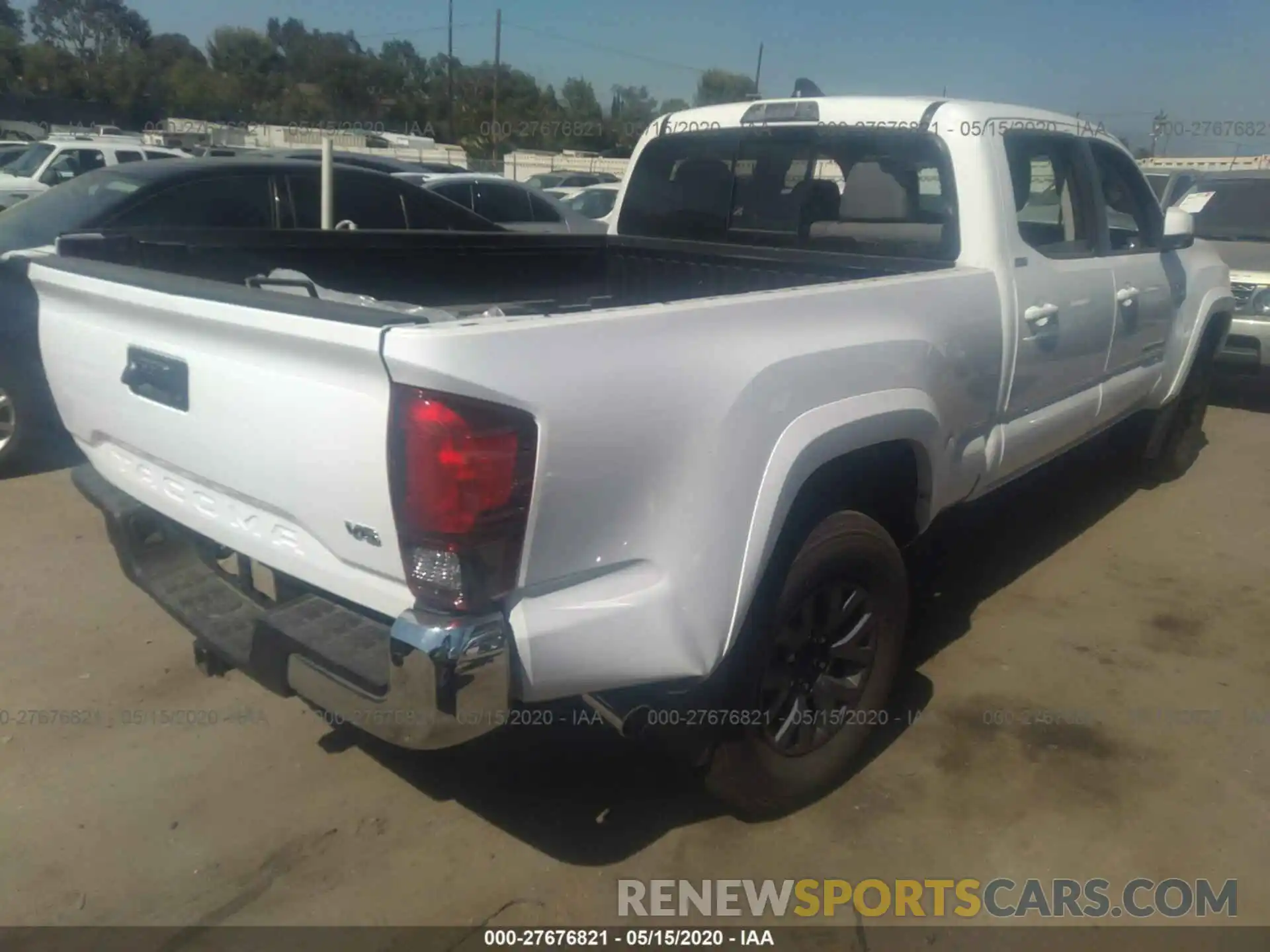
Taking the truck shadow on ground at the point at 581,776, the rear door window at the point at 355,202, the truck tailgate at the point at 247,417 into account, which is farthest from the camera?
the rear door window at the point at 355,202

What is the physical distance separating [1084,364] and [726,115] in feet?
5.74

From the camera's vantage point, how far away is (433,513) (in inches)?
74.6

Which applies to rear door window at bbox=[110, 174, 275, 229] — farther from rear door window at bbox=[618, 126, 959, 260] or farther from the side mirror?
the side mirror

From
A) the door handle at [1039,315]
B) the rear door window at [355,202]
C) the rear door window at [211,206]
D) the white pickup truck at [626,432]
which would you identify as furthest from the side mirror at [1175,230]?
the rear door window at [211,206]

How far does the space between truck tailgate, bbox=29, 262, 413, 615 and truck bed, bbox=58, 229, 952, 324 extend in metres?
0.57

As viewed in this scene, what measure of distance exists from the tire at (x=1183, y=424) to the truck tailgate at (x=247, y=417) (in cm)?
479

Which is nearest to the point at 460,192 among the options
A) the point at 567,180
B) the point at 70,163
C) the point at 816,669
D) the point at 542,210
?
the point at 542,210

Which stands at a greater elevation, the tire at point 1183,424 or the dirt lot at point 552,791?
the tire at point 1183,424

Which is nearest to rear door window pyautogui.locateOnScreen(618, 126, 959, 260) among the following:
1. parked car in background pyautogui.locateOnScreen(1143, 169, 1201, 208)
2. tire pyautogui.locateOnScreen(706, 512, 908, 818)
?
tire pyautogui.locateOnScreen(706, 512, 908, 818)

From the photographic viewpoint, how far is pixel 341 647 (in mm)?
2145

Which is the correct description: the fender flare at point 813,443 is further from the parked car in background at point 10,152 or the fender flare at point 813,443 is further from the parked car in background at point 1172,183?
the parked car in background at point 10,152

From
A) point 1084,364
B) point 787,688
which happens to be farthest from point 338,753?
point 1084,364

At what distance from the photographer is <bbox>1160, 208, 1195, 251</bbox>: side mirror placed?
4559 millimetres

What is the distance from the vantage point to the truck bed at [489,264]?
3422 millimetres
